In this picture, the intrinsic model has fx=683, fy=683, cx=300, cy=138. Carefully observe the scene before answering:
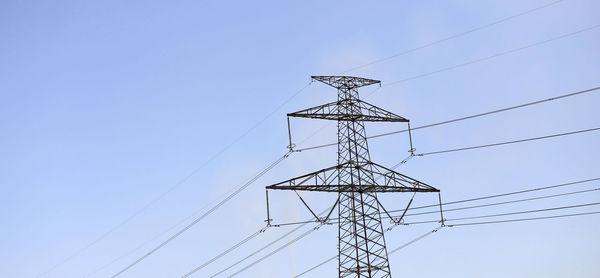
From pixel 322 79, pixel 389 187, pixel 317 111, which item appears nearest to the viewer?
pixel 389 187

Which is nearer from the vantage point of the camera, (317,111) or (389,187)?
(389,187)

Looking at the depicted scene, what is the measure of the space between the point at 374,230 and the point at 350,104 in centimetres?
698

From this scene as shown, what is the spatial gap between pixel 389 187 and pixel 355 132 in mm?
4598

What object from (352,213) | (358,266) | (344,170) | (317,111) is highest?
(317,111)

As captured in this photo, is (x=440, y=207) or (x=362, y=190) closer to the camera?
(x=362, y=190)

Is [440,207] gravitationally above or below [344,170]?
below

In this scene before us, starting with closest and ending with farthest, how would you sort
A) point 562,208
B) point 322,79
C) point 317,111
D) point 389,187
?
1. point 562,208
2. point 389,187
3. point 317,111
4. point 322,79

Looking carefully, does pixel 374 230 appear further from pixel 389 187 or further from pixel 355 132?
pixel 355 132

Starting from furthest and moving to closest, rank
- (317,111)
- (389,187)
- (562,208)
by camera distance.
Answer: (317,111) → (389,187) → (562,208)

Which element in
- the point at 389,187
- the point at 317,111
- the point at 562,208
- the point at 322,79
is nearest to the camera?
the point at 562,208

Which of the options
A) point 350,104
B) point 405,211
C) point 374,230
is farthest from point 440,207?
point 350,104

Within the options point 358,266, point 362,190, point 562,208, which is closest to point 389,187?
point 362,190

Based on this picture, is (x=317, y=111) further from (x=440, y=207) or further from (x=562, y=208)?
(x=562, y=208)

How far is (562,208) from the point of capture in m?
28.7
